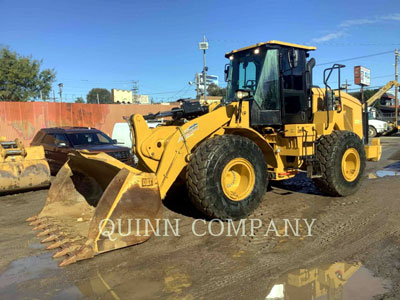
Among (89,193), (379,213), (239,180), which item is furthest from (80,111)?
(379,213)

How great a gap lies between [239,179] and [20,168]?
509 cm

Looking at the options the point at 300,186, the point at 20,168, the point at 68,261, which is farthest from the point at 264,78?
the point at 20,168

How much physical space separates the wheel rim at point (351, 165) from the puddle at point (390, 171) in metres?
2.97

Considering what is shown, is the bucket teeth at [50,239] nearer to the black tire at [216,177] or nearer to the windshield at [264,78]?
the black tire at [216,177]

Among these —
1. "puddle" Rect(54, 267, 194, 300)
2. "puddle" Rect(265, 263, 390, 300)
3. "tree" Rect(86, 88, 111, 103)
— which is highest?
"tree" Rect(86, 88, 111, 103)

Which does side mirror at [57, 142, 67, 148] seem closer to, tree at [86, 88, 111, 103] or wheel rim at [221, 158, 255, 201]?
wheel rim at [221, 158, 255, 201]

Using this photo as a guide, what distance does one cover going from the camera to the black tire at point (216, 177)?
450 cm

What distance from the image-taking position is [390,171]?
32.1 ft

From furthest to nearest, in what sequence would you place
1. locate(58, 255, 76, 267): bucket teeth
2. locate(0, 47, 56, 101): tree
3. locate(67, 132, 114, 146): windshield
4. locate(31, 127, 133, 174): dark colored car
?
locate(0, 47, 56, 101): tree → locate(67, 132, 114, 146): windshield → locate(31, 127, 133, 174): dark colored car → locate(58, 255, 76, 267): bucket teeth

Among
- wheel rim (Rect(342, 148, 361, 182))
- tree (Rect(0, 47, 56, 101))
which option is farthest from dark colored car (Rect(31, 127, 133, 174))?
tree (Rect(0, 47, 56, 101))

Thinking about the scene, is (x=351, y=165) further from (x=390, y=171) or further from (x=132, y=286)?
(x=132, y=286)

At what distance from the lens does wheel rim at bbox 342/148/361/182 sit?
6609 millimetres

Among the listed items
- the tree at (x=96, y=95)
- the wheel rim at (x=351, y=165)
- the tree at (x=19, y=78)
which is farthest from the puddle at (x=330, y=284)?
the tree at (x=96, y=95)

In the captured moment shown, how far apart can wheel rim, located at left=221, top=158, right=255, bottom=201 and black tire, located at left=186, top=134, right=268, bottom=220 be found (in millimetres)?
59
